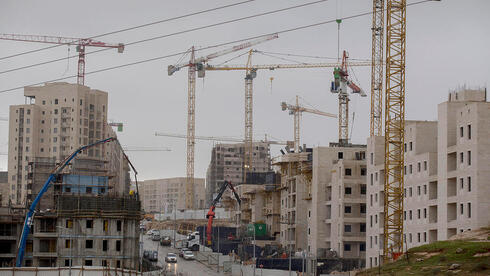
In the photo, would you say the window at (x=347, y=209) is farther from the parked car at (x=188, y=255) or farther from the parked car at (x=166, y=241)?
the parked car at (x=166, y=241)

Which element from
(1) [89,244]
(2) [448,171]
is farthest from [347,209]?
(1) [89,244]

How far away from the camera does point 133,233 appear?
106m

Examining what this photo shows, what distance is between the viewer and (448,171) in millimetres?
102875

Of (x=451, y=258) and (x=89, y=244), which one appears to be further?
(x=89, y=244)

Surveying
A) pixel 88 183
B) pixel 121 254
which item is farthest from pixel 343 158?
pixel 121 254

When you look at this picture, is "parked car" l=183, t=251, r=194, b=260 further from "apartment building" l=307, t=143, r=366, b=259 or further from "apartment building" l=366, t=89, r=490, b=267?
"apartment building" l=366, t=89, r=490, b=267

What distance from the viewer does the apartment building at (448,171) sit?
3831 inches

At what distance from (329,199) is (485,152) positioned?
167ft

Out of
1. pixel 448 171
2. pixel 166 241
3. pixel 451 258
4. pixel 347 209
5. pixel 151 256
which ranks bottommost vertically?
pixel 166 241

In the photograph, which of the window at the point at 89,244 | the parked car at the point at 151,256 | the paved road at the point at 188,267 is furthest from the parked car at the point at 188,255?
the window at the point at 89,244

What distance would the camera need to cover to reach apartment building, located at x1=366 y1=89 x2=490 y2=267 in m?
97.3

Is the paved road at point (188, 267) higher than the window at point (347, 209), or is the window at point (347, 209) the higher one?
the window at point (347, 209)

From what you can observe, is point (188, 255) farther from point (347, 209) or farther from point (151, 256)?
point (347, 209)

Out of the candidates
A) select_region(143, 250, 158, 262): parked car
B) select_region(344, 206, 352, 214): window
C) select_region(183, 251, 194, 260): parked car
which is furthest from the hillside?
select_region(183, 251, 194, 260): parked car
